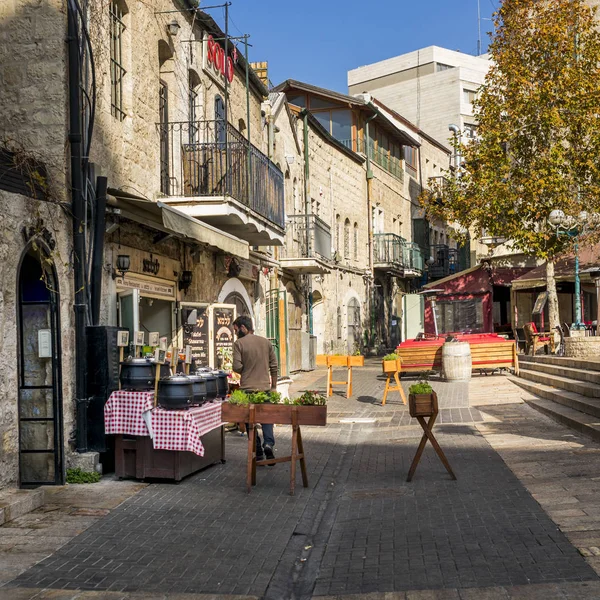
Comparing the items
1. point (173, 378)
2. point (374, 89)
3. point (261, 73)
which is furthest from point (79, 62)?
point (374, 89)

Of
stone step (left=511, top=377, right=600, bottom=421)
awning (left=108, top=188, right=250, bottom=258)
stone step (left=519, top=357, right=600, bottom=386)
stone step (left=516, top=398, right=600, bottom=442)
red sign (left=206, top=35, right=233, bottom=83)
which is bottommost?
stone step (left=516, top=398, right=600, bottom=442)

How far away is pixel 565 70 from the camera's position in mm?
21516

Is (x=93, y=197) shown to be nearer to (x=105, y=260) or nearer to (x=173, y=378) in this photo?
(x=105, y=260)

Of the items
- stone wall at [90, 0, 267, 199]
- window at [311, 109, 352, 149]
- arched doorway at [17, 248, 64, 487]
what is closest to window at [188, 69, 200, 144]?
stone wall at [90, 0, 267, 199]

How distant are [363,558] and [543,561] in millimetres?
1246

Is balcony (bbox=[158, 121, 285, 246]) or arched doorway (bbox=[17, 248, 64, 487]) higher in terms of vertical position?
balcony (bbox=[158, 121, 285, 246])

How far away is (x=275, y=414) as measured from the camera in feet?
26.2

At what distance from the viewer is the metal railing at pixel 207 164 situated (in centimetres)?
1265

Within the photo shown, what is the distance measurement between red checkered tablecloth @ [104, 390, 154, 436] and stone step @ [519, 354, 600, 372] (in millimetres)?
8484

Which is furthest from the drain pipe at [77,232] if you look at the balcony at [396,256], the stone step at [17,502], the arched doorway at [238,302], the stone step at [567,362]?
the balcony at [396,256]

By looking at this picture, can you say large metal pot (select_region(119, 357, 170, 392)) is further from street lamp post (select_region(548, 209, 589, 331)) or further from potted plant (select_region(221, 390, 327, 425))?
street lamp post (select_region(548, 209, 589, 331))

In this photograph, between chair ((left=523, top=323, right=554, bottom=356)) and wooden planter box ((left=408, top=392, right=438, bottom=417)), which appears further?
chair ((left=523, top=323, right=554, bottom=356))

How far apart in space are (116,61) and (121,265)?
281cm

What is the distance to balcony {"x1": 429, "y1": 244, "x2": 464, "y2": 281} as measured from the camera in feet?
141
